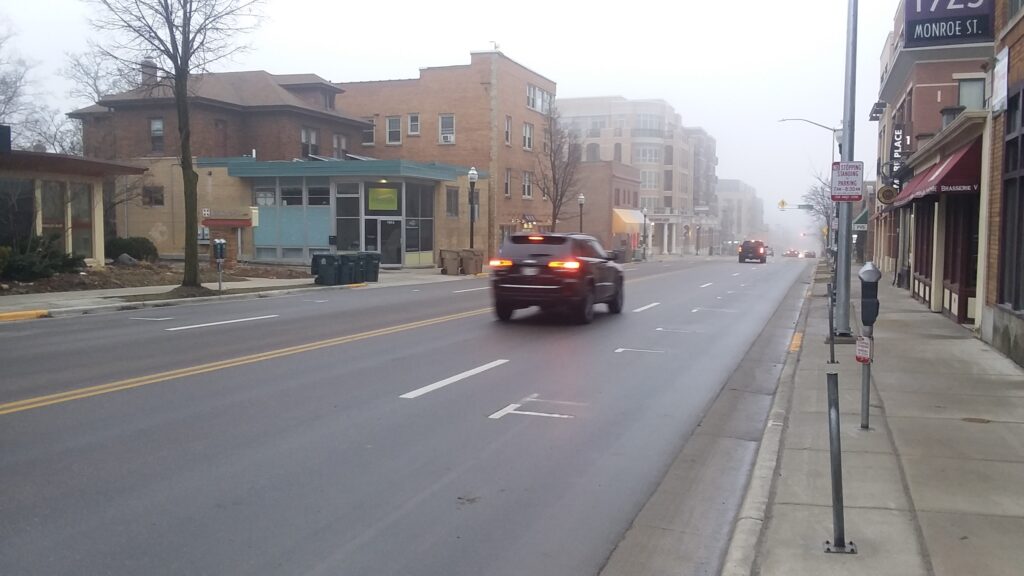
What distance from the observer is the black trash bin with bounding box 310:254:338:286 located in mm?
28703

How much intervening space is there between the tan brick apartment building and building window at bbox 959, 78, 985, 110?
24497 mm

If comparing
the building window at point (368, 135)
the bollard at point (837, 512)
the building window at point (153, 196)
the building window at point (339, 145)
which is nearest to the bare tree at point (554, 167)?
the building window at point (368, 135)

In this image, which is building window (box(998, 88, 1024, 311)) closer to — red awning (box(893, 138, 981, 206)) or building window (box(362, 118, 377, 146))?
red awning (box(893, 138, 981, 206))

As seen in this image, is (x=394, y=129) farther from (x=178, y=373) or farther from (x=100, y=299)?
(x=178, y=373)

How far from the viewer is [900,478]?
630 cm

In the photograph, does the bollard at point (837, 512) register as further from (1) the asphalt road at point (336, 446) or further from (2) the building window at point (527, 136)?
(2) the building window at point (527, 136)

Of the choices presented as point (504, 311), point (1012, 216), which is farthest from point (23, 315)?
point (1012, 216)

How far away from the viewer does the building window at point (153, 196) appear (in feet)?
140

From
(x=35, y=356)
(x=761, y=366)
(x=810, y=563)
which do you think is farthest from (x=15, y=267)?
(x=810, y=563)

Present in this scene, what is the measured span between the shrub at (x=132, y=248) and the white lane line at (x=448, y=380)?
26178 mm

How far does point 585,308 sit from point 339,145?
3690cm

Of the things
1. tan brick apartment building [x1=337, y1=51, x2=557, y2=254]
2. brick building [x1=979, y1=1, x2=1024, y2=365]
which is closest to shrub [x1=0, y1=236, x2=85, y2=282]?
brick building [x1=979, y1=1, x2=1024, y2=365]

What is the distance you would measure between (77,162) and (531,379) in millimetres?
→ 20561

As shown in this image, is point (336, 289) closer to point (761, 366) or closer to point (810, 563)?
point (761, 366)
